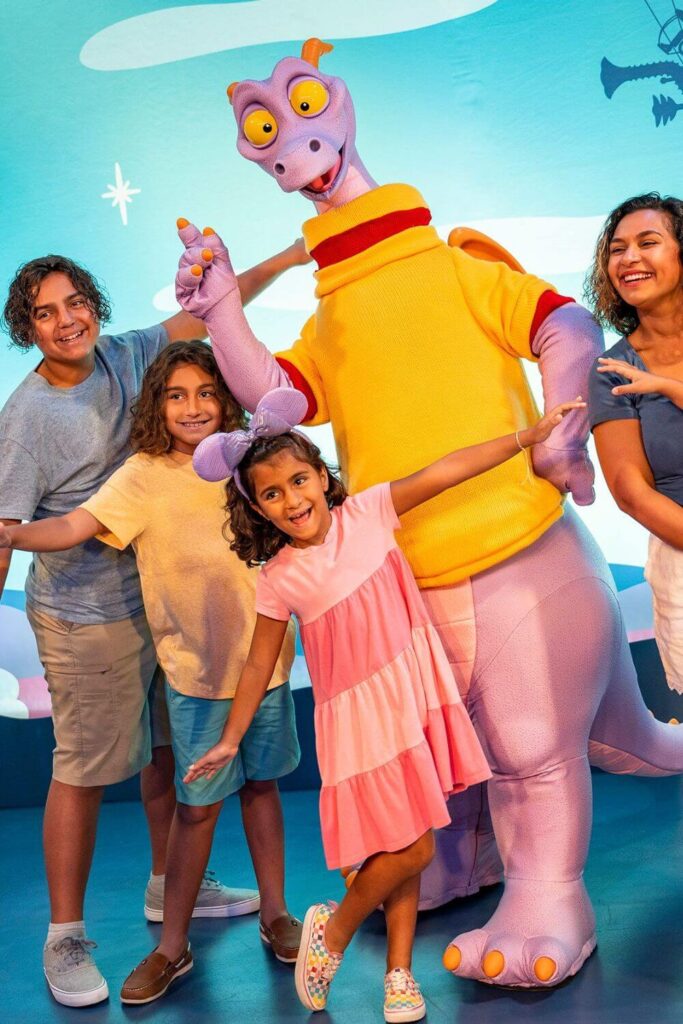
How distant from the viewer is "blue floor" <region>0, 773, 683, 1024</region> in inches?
96.2

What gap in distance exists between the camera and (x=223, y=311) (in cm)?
262

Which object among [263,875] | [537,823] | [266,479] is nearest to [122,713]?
[263,875]

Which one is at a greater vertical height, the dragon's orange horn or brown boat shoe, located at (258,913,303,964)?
the dragon's orange horn

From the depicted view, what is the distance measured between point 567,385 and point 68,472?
1.16 metres

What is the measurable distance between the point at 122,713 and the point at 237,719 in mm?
509

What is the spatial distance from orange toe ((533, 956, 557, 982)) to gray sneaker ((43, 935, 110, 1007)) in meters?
0.93

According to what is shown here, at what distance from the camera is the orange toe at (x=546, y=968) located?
2.41m

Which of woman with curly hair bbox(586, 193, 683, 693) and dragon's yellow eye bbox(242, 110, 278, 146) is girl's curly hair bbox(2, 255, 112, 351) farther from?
woman with curly hair bbox(586, 193, 683, 693)

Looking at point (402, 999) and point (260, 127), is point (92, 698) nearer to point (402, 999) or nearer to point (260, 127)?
point (402, 999)

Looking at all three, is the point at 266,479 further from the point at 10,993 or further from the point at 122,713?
the point at 10,993

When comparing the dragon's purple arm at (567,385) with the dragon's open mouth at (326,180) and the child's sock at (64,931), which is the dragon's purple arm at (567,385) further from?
the child's sock at (64,931)

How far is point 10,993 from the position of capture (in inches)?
109

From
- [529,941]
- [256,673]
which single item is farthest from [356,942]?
[256,673]

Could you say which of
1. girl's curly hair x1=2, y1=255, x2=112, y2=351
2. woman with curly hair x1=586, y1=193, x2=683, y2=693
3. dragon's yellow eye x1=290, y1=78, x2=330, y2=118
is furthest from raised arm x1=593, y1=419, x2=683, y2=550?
girl's curly hair x1=2, y1=255, x2=112, y2=351
